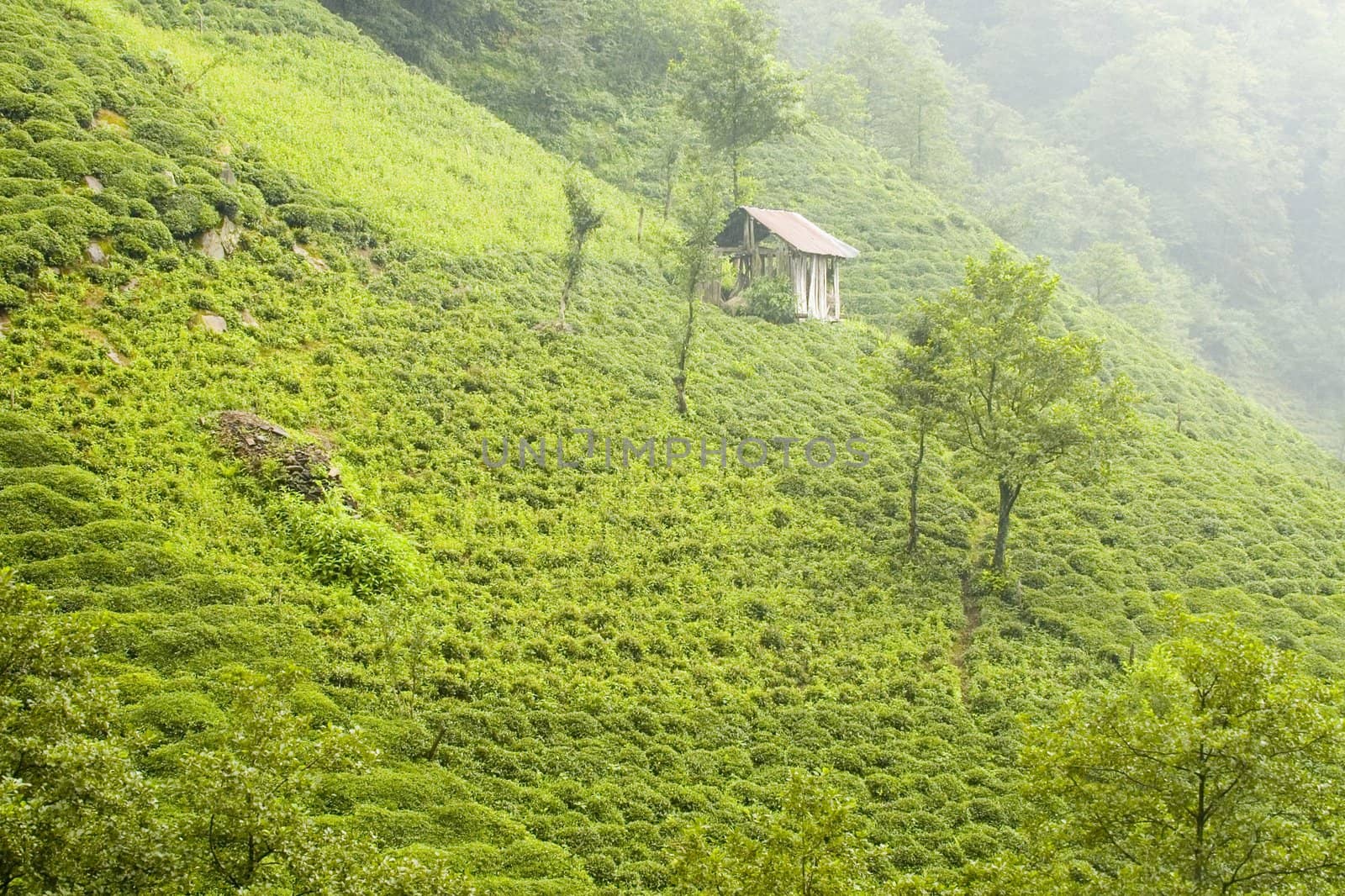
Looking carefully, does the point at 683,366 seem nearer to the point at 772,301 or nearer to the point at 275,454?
the point at 772,301

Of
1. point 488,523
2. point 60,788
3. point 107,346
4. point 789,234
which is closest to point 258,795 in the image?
point 60,788

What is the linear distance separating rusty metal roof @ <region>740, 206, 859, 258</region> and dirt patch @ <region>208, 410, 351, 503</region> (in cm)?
3016

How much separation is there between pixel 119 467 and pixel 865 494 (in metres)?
23.9

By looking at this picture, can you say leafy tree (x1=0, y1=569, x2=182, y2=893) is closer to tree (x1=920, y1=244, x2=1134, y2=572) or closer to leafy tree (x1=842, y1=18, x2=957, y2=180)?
tree (x1=920, y1=244, x2=1134, y2=572)

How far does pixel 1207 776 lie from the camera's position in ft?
43.1

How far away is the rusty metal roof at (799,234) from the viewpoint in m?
48.9

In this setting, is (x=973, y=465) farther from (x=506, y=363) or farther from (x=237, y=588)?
(x=237, y=588)

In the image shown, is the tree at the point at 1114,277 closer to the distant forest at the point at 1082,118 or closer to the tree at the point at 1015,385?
the distant forest at the point at 1082,118

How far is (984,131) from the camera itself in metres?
118


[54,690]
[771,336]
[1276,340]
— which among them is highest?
[1276,340]

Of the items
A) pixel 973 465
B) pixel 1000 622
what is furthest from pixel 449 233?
pixel 1000 622

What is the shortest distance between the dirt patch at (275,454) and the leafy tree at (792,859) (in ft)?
51.6

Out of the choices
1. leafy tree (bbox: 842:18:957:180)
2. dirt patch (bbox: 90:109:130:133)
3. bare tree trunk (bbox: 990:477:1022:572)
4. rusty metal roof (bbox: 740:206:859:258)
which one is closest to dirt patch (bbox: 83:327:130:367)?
dirt patch (bbox: 90:109:130:133)

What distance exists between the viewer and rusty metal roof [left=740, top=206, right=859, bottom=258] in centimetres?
4888
